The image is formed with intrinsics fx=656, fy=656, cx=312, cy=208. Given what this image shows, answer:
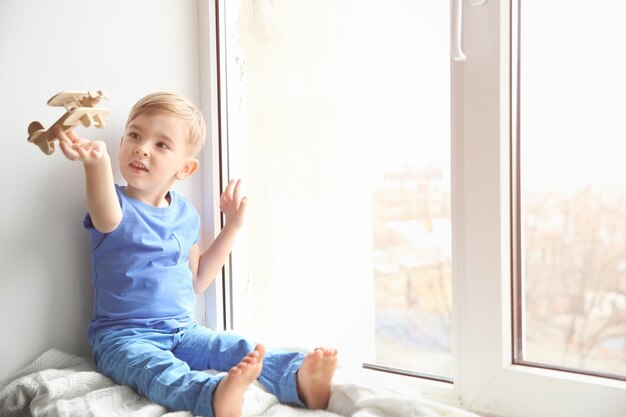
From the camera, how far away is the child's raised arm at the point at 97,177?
103 cm

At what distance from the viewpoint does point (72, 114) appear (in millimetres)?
997

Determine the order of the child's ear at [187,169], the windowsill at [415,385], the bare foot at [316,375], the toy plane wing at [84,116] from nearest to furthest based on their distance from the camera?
1. the toy plane wing at [84,116]
2. the bare foot at [316,375]
3. the windowsill at [415,385]
4. the child's ear at [187,169]

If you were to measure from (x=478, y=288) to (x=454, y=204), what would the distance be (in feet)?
0.54

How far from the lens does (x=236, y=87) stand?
157 cm

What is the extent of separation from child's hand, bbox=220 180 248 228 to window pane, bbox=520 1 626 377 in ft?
Answer: 1.92

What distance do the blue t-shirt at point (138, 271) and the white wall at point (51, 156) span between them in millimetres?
61

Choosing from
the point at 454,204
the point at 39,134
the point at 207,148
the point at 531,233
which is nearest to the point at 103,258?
the point at 39,134

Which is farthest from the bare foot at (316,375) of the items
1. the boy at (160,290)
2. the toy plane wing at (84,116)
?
the toy plane wing at (84,116)

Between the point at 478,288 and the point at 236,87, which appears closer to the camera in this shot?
the point at 478,288

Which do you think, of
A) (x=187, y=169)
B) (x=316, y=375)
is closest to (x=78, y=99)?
(x=187, y=169)

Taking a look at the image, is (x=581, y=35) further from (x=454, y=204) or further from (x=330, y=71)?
(x=330, y=71)

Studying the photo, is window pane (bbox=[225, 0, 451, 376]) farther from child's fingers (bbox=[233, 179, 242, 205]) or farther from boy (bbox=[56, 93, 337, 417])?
boy (bbox=[56, 93, 337, 417])

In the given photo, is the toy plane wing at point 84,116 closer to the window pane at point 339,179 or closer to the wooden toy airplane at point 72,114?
the wooden toy airplane at point 72,114

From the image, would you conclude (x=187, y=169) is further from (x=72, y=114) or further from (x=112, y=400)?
(x=112, y=400)
